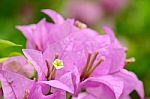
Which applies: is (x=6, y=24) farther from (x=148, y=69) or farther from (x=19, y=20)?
(x=148, y=69)

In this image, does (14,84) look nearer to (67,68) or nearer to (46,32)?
(67,68)

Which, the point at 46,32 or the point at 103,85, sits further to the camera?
the point at 46,32

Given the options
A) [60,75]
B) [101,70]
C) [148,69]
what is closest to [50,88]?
[60,75]

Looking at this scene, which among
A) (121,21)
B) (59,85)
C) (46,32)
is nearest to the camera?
(59,85)

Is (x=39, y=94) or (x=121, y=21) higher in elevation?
(x=39, y=94)

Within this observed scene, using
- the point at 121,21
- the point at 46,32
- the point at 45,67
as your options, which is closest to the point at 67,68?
the point at 45,67

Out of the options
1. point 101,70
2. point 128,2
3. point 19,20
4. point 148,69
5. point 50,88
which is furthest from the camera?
point 128,2
